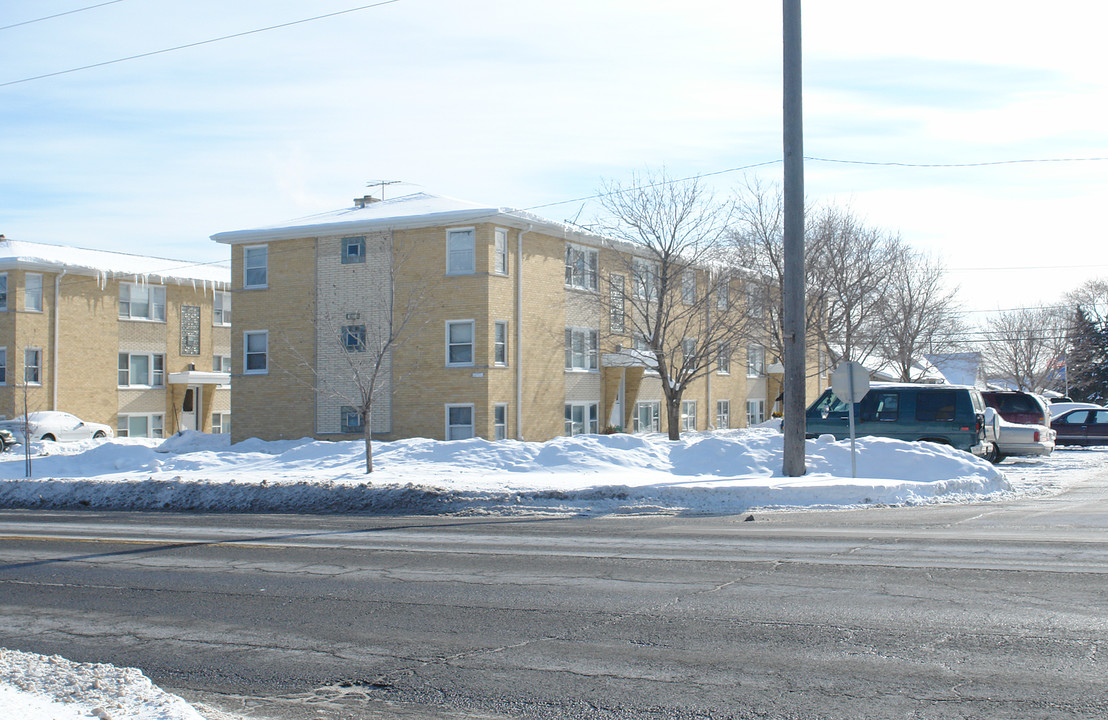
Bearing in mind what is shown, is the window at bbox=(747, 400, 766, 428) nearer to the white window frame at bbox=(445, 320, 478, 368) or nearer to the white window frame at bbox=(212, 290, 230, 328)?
the white window frame at bbox=(445, 320, 478, 368)

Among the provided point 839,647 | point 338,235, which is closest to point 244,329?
point 338,235

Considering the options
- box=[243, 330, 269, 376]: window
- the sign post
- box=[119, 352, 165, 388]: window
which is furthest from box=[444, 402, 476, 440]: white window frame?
box=[119, 352, 165, 388]: window

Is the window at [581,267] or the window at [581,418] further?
the window at [581,267]

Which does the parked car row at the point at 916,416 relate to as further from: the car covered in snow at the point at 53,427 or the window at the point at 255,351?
the car covered in snow at the point at 53,427

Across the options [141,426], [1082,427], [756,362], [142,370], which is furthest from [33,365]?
[1082,427]

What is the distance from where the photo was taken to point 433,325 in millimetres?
33250

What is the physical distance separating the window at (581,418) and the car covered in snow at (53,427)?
1861 centimetres

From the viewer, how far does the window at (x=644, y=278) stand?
35.2m

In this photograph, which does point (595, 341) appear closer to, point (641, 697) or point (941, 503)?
point (941, 503)

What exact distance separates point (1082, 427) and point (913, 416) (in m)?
14.8

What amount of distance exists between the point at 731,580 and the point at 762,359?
139 feet

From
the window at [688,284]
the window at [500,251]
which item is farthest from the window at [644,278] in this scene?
the window at [500,251]

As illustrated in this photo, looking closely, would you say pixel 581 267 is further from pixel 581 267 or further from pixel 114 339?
pixel 114 339

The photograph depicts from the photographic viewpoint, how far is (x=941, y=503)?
1702 centimetres
